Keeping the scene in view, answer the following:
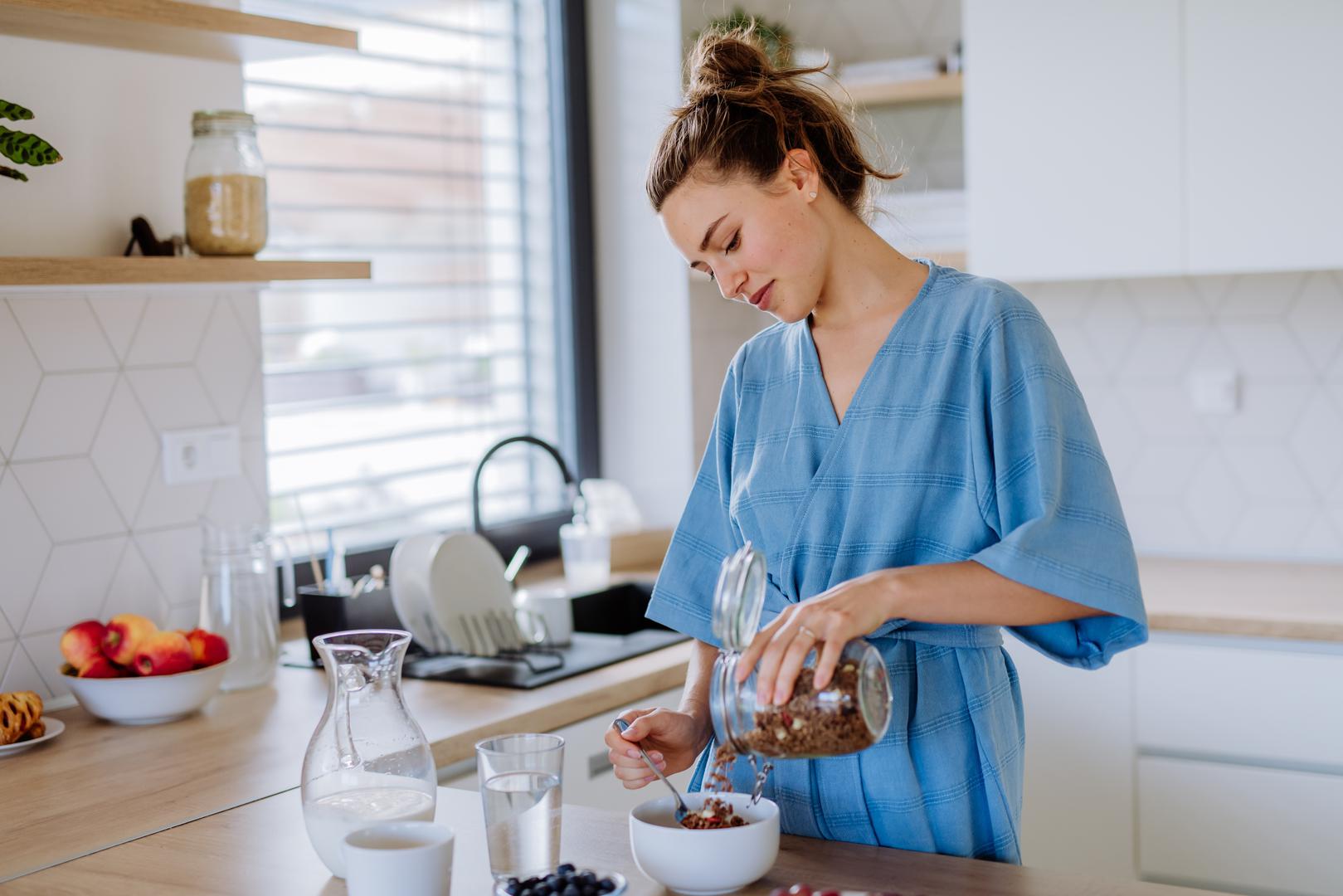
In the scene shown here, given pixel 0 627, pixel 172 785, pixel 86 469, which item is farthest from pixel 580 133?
pixel 172 785

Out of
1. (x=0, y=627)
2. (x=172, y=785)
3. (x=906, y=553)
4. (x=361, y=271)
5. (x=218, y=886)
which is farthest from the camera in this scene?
(x=361, y=271)

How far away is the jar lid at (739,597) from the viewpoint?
44.7 inches

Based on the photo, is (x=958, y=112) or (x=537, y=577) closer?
(x=537, y=577)

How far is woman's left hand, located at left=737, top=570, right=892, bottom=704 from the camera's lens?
1.14 m

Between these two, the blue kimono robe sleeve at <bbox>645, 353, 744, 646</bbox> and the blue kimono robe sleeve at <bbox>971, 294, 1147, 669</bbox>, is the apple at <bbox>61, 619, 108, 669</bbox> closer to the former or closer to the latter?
the blue kimono robe sleeve at <bbox>645, 353, 744, 646</bbox>

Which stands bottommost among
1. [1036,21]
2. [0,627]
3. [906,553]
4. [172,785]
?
[172,785]

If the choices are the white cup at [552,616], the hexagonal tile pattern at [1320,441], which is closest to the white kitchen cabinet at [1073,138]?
the hexagonal tile pattern at [1320,441]

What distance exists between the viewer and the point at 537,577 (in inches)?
120

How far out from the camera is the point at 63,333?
6.88ft

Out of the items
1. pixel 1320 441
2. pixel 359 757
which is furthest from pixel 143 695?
pixel 1320 441

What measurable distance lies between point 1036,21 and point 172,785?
2.09 m

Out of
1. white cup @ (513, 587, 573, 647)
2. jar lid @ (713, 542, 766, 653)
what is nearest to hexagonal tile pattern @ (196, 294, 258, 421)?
white cup @ (513, 587, 573, 647)

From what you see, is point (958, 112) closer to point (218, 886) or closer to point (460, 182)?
point (460, 182)

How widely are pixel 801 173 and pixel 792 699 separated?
1.97ft
